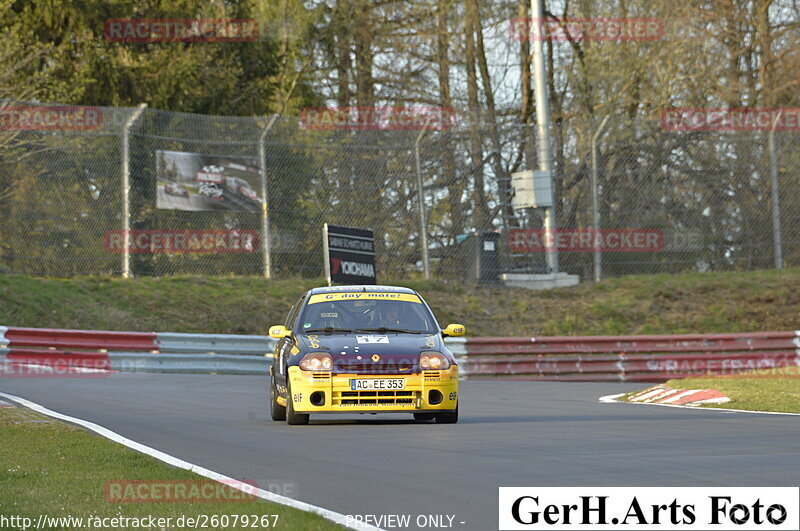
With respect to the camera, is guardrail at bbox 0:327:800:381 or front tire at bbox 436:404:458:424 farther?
guardrail at bbox 0:327:800:381

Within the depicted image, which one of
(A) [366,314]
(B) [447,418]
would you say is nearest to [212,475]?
(B) [447,418]

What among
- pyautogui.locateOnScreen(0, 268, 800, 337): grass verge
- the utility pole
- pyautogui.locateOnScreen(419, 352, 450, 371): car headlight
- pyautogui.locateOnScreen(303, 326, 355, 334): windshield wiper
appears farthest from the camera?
the utility pole

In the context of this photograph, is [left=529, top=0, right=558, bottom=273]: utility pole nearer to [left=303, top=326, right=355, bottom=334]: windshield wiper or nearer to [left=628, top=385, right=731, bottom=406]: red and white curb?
[left=628, top=385, right=731, bottom=406]: red and white curb

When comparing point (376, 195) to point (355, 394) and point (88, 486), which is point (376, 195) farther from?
point (88, 486)

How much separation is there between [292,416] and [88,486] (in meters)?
5.17

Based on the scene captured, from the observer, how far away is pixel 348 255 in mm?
22422

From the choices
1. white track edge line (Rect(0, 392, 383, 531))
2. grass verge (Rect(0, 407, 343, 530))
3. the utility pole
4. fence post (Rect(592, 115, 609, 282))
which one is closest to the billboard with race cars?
the utility pole

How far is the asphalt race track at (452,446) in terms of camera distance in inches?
329

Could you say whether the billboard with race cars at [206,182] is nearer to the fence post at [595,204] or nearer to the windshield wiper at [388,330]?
the fence post at [595,204]

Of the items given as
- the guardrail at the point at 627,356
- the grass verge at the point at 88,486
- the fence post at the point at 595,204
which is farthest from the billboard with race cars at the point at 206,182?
the grass verge at the point at 88,486

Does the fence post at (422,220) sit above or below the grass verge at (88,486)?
above

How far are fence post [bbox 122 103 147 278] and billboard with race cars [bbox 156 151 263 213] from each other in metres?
0.71

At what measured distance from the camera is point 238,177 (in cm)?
2578

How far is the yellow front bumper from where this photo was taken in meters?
13.0
